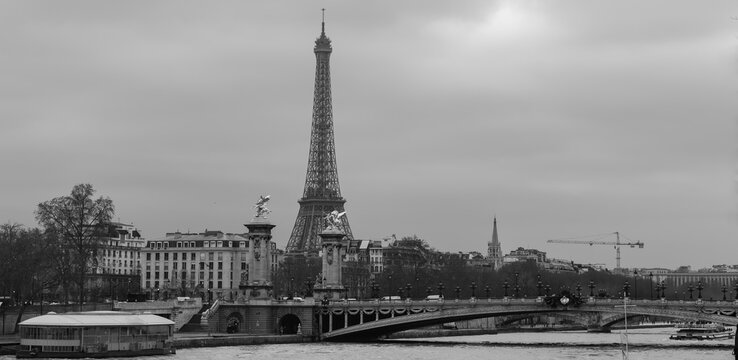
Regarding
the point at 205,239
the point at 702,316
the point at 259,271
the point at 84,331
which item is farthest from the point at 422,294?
the point at 84,331

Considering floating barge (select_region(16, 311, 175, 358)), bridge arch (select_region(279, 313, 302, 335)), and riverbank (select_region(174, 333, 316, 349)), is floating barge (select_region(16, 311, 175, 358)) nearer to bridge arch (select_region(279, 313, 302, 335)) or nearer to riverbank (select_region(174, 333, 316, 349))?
riverbank (select_region(174, 333, 316, 349))

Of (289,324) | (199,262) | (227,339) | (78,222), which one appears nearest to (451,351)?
(227,339)

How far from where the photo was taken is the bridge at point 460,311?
314ft

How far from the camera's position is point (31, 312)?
104 metres

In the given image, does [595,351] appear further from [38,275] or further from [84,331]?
[38,275]

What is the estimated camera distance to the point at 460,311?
→ 103500 millimetres

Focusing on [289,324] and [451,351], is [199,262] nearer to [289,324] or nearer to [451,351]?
[289,324]

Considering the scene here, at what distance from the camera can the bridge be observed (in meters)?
95.6

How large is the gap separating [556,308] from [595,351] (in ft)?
18.4

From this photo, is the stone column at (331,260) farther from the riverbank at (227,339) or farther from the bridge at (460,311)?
the riverbank at (227,339)

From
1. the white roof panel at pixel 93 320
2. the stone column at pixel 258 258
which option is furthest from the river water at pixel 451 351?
the stone column at pixel 258 258

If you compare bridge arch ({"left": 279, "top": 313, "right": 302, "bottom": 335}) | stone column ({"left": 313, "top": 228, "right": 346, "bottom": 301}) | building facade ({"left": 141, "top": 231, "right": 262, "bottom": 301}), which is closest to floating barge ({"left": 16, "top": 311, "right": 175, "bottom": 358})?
bridge arch ({"left": 279, "top": 313, "right": 302, "bottom": 335})


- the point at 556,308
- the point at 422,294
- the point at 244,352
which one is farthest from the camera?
the point at 422,294

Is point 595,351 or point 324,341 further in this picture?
point 324,341
